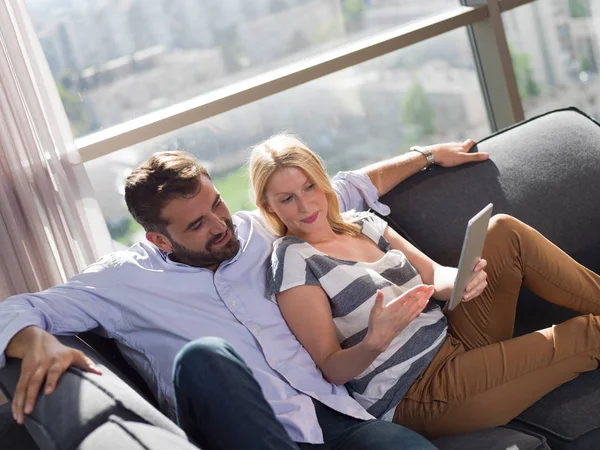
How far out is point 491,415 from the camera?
202 centimetres

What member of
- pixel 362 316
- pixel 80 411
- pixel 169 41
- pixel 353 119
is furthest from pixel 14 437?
pixel 353 119

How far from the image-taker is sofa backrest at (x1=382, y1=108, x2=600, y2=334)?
244 centimetres

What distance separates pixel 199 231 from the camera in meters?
2.13

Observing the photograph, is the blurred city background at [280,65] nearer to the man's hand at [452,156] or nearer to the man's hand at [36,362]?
the man's hand at [452,156]

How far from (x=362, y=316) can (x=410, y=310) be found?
→ 0.20 meters

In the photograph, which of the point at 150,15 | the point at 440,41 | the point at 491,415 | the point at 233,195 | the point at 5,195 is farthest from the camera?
the point at 440,41

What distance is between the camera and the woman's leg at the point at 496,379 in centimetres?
203

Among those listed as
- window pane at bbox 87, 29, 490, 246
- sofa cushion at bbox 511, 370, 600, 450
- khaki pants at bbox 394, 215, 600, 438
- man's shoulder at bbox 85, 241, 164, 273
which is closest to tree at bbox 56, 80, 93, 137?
window pane at bbox 87, 29, 490, 246

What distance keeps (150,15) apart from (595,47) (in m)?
2.18

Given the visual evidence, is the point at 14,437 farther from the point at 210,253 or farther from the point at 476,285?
the point at 476,285

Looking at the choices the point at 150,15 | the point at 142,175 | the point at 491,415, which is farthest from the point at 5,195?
the point at 491,415

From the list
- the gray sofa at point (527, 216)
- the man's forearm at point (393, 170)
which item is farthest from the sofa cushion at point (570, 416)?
the man's forearm at point (393, 170)

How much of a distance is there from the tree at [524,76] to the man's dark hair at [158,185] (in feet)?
7.55

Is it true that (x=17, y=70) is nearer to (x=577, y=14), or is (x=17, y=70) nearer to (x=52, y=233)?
(x=52, y=233)
